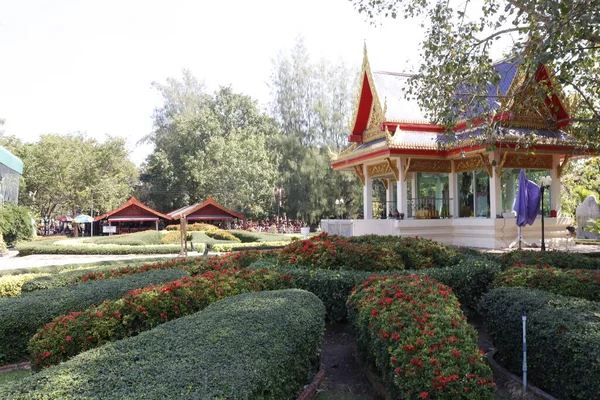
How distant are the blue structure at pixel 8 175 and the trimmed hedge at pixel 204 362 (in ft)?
79.6

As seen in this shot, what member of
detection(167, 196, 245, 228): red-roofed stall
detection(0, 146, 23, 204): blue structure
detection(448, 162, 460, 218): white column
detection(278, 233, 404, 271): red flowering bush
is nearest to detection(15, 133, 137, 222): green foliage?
detection(167, 196, 245, 228): red-roofed stall

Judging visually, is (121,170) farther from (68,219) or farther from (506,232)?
(506,232)

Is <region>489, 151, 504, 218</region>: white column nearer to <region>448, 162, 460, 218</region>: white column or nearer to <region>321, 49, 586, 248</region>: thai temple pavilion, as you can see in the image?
<region>321, 49, 586, 248</region>: thai temple pavilion

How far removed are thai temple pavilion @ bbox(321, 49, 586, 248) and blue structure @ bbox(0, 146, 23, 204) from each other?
55.9ft

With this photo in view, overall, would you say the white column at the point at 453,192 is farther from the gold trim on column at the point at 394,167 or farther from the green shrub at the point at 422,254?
the green shrub at the point at 422,254

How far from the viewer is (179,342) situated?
3363 mm

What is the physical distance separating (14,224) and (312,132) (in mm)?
23850

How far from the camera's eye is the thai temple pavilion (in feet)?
55.4

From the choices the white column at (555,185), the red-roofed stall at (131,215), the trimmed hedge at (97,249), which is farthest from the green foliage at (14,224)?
the white column at (555,185)

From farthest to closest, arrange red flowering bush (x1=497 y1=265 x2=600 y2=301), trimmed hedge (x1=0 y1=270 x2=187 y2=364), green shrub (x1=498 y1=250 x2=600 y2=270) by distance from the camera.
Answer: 1. green shrub (x1=498 y1=250 x2=600 y2=270)
2. red flowering bush (x1=497 y1=265 x2=600 y2=301)
3. trimmed hedge (x1=0 y1=270 x2=187 y2=364)

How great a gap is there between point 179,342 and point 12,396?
1.11 meters

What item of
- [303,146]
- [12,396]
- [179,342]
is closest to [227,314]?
[179,342]

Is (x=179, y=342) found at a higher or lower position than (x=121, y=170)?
lower

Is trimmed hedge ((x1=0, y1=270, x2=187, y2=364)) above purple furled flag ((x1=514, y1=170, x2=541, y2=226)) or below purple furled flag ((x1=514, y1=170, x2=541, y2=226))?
below
